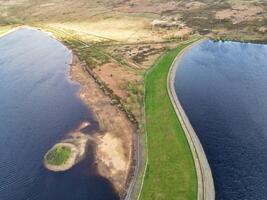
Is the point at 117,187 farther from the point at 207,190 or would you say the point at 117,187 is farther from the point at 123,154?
the point at 207,190

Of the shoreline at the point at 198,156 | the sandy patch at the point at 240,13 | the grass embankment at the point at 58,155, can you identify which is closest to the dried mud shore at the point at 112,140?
→ the grass embankment at the point at 58,155

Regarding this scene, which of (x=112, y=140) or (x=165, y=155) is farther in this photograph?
(x=112, y=140)

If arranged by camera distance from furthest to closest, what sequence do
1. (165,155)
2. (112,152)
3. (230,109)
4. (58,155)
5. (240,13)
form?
(240,13), (230,109), (112,152), (58,155), (165,155)

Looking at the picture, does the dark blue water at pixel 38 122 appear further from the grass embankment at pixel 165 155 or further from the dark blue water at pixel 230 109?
the dark blue water at pixel 230 109

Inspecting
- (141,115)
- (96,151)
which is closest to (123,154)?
(96,151)

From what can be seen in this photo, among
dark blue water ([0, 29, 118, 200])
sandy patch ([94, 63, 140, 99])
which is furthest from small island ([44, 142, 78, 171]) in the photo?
sandy patch ([94, 63, 140, 99])

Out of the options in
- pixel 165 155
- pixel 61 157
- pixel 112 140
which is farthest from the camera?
pixel 112 140

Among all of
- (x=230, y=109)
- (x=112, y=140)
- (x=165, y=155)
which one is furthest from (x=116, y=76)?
(x=165, y=155)

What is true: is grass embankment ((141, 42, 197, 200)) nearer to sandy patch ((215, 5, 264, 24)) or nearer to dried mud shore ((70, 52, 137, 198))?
dried mud shore ((70, 52, 137, 198))

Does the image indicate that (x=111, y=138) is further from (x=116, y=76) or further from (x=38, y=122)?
(x=116, y=76)
